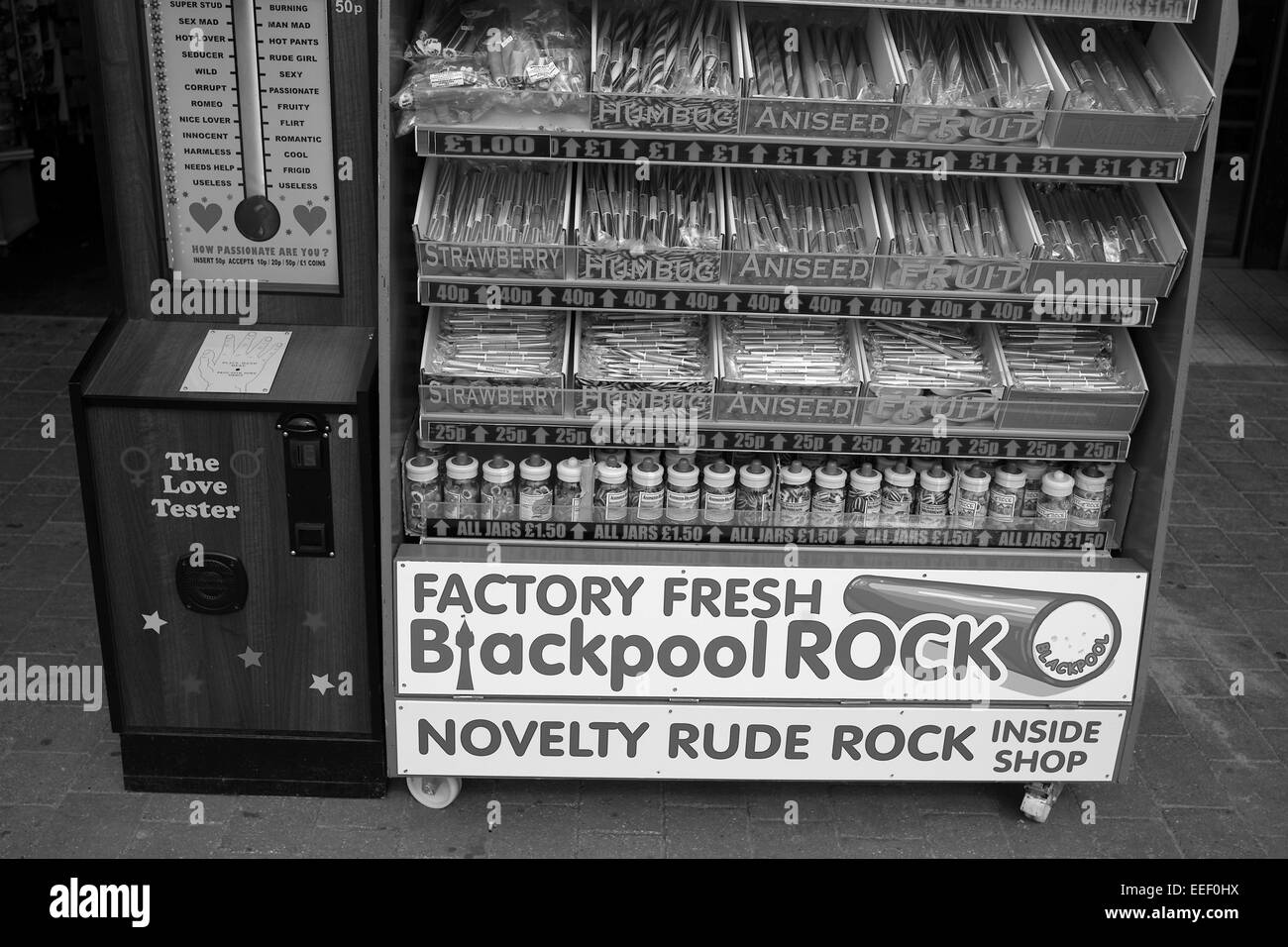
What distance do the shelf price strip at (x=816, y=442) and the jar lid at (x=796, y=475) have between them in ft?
0.37

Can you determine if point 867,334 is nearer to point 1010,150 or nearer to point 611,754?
point 1010,150

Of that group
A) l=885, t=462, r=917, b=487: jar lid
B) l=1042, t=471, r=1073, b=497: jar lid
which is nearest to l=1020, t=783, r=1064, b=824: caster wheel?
l=1042, t=471, r=1073, b=497: jar lid

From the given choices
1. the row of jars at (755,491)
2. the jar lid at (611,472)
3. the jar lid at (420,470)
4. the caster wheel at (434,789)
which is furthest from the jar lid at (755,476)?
the caster wheel at (434,789)

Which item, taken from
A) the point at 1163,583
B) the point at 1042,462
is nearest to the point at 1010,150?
the point at 1042,462

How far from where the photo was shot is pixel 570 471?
12.4 ft

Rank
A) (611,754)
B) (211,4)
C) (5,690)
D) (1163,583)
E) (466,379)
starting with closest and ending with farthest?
(211,4) < (466,379) < (611,754) < (5,690) < (1163,583)

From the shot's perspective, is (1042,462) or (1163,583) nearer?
(1042,462)

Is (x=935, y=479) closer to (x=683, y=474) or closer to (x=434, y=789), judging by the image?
(x=683, y=474)

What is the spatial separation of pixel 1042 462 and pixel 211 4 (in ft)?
8.71

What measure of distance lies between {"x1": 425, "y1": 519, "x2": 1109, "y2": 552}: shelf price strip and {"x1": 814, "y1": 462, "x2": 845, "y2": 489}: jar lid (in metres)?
0.12

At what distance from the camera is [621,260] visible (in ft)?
11.5

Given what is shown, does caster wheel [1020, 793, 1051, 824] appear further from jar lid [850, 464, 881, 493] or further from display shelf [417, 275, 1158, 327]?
display shelf [417, 275, 1158, 327]

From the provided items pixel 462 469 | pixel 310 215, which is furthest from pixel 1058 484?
pixel 310 215

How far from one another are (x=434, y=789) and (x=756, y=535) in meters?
1.26
